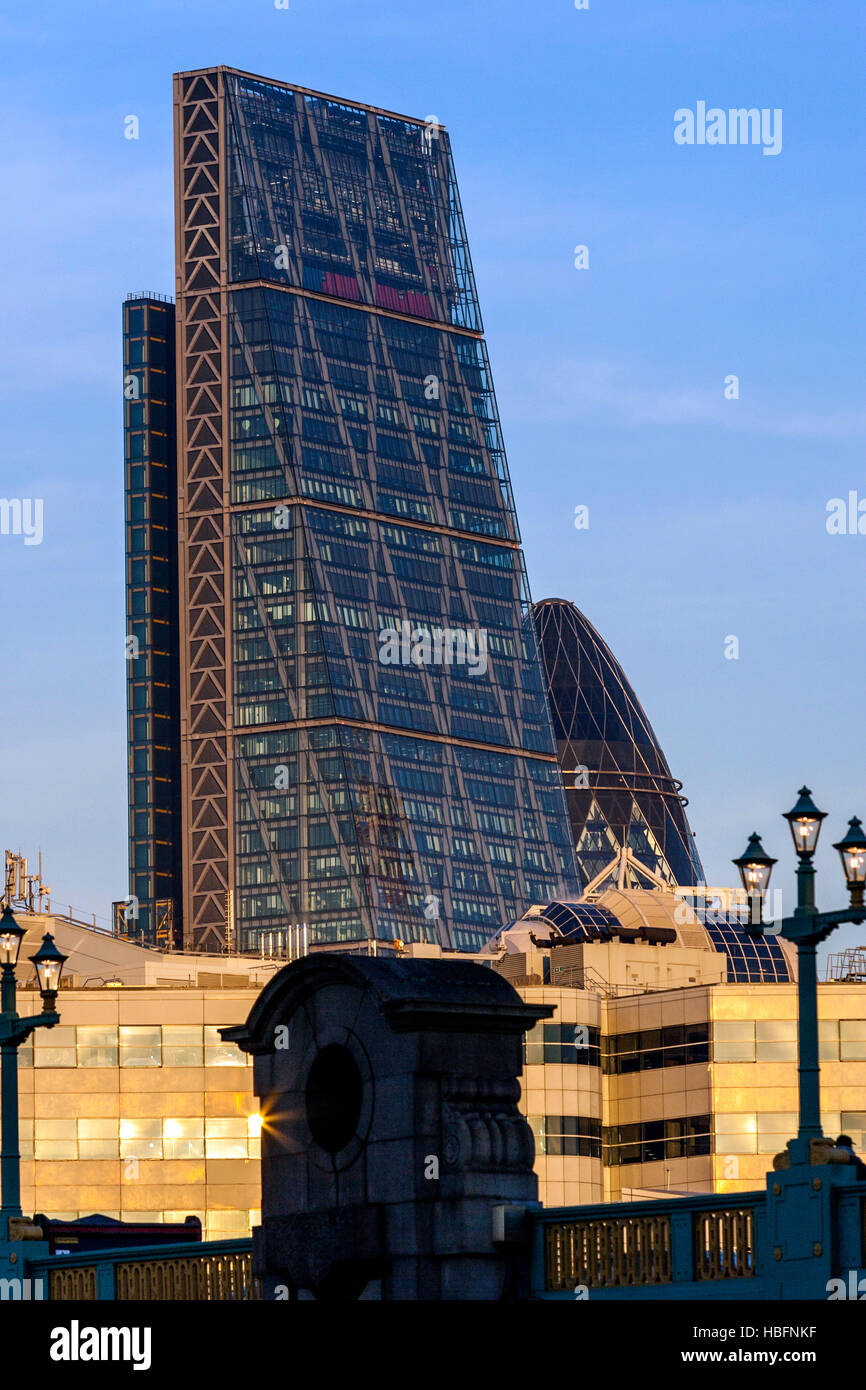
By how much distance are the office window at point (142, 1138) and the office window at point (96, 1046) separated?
3.12 meters

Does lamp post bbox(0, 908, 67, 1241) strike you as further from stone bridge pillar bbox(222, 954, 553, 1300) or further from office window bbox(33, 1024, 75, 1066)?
office window bbox(33, 1024, 75, 1066)

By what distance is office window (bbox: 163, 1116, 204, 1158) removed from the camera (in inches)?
5684

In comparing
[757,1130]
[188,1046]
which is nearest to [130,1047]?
[188,1046]

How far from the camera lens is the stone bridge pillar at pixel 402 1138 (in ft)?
131

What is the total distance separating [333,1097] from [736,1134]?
121 metres

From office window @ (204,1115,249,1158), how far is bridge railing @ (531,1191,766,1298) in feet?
346

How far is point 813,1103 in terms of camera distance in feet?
128

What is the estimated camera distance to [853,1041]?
15575 cm

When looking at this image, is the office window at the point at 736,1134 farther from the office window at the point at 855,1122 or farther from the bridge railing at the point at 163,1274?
the bridge railing at the point at 163,1274

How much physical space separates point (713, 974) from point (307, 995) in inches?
5920

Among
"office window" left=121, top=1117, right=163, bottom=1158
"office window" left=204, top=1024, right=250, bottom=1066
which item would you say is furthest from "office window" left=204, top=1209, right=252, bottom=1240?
"office window" left=204, top=1024, right=250, bottom=1066
